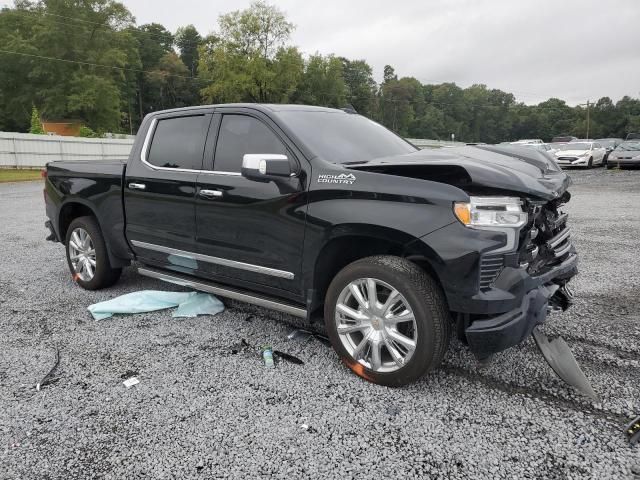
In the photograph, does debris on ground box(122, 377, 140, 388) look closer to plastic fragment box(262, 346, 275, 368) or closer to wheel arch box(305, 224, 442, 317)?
plastic fragment box(262, 346, 275, 368)

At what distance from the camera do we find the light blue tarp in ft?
15.0

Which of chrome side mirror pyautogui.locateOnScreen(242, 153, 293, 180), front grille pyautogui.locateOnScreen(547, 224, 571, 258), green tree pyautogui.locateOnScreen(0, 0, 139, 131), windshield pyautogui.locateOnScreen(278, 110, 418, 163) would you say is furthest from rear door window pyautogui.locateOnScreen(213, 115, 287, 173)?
green tree pyautogui.locateOnScreen(0, 0, 139, 131)

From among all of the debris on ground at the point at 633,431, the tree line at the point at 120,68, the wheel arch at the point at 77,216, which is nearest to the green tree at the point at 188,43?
the tree line at the point at 120,68

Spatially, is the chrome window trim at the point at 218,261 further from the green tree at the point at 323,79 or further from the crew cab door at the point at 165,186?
the green tree at the point at 323,79

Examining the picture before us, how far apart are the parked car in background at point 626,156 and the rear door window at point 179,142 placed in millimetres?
24778

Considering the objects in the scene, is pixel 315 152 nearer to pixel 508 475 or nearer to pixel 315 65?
pixel 508 475

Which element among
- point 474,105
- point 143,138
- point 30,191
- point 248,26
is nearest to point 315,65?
point 248,26

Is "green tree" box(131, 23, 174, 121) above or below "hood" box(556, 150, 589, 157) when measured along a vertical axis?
above

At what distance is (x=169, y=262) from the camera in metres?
4.56

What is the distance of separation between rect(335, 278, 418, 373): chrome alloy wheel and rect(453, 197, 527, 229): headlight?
632mm

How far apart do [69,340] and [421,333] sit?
287 centimetres

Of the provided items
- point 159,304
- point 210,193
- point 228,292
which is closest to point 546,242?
point 228,292

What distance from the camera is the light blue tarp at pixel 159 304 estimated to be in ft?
15.0

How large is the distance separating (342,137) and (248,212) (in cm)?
99
